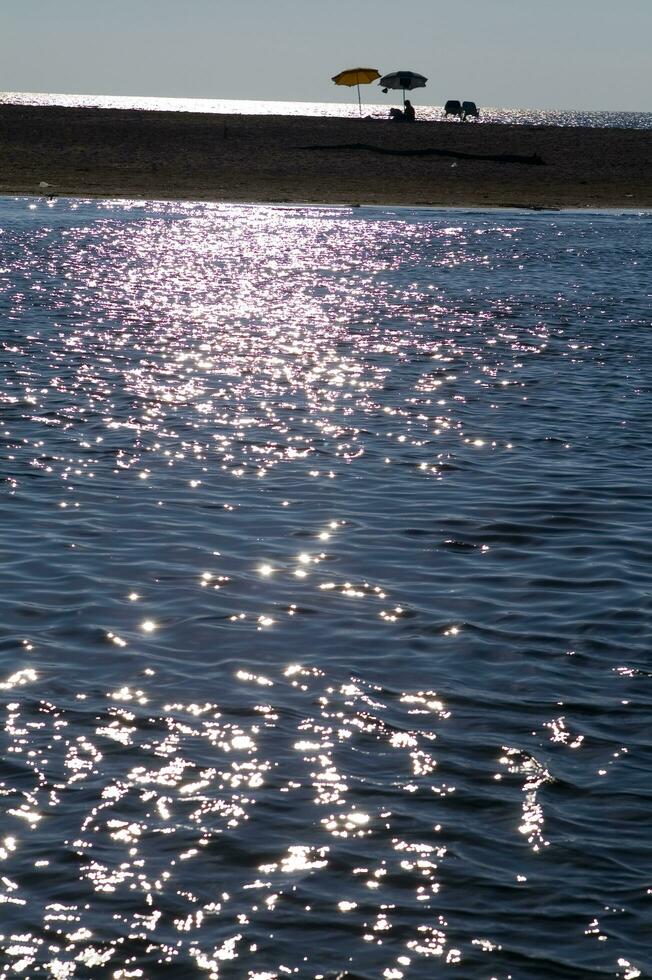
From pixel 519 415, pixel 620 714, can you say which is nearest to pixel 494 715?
pixel 620 714

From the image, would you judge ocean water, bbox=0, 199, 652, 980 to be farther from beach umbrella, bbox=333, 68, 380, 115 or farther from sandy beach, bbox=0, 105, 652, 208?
beach umbrella, bbox=333, 68, 380, 115

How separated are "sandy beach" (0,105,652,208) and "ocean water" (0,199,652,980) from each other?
30.9m

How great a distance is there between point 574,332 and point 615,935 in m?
18.0

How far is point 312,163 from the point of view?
56344 mm

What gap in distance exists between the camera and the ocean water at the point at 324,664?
6.22m

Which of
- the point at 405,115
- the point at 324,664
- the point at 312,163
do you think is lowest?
the point at 324,664

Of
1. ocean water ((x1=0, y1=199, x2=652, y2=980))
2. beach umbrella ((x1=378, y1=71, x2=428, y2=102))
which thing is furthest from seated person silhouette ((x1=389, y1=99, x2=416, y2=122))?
ocean water ((x1=0, y1=199, x2=652, y2=980))

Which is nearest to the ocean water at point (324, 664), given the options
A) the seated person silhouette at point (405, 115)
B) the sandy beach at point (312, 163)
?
the sandy beach at point (312, 163)

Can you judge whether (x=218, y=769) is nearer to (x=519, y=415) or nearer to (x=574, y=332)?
(x=519, y=415)

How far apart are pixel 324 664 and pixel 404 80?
80291mm

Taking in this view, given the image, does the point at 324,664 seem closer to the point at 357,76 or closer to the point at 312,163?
the point at 312,163

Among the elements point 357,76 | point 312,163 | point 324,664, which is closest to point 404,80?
point 357,76

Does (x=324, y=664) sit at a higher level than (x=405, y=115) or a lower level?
lower

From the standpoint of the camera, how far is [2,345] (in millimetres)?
20641
